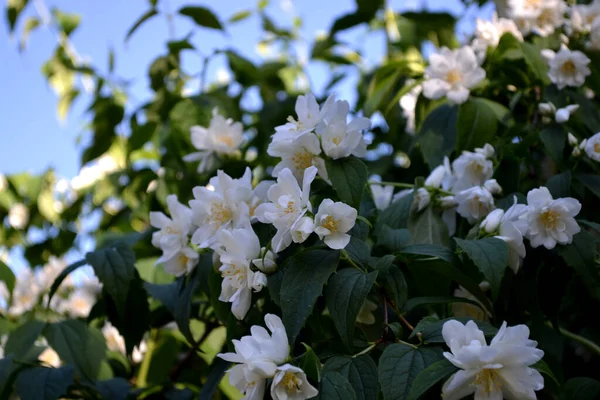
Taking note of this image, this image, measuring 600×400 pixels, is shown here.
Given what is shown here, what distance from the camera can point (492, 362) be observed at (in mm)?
800

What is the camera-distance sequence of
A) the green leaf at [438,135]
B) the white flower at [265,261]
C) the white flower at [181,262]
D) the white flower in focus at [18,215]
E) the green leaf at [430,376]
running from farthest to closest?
the white flower in focus at [18,215], the green leaf at [438,135], the white flower at [181,262], the white flower at [265,261], the green leaf at [430,376]

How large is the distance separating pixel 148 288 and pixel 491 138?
0.78m

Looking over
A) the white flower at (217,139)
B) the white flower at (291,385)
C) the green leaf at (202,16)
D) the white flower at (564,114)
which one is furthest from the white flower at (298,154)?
the green leaf at (202,16)

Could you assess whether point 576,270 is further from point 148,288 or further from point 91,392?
point 91,392

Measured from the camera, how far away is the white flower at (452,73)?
4.80ft

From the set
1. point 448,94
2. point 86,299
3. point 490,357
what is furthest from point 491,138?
point 86,299

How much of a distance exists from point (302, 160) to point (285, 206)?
0.44ft

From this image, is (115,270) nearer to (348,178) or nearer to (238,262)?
(238,262)

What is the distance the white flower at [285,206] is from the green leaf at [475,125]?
57 centimetres

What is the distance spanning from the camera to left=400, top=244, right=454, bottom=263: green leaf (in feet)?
3.14

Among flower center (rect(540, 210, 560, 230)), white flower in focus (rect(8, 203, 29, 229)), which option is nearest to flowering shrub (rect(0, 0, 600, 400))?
flower center (rect(540, 210, 560, 230))

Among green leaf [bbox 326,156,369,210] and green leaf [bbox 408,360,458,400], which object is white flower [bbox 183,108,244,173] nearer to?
green leaf [bbox 326,156,369,210]

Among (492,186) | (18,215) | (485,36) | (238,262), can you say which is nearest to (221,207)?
(238,262)

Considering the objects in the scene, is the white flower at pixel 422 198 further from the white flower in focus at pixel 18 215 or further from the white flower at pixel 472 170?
the white flower in focus at pixel 18 215
